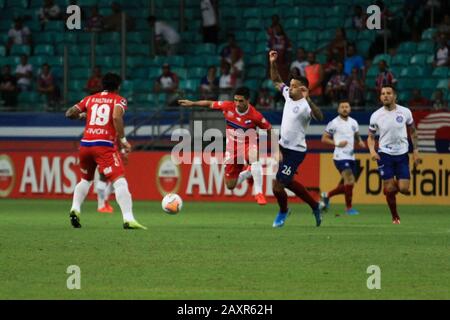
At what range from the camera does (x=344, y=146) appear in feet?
76.4

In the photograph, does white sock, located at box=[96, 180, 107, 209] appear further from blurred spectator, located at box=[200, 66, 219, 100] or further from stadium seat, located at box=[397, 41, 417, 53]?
stadium seat, located at box=[397, 41, 417, 53]

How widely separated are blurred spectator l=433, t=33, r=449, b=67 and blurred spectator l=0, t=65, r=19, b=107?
1025 cm

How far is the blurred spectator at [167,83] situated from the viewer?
2917cm

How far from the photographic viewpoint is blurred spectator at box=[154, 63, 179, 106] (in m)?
29.2

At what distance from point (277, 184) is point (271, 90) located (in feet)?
36.5

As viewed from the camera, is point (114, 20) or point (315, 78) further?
point (114, 20)

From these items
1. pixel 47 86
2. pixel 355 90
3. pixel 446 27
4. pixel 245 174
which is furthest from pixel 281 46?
pixel 245 174

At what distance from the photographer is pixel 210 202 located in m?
27.4

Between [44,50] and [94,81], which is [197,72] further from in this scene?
[44,50]

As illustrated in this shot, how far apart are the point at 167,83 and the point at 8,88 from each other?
158 inches

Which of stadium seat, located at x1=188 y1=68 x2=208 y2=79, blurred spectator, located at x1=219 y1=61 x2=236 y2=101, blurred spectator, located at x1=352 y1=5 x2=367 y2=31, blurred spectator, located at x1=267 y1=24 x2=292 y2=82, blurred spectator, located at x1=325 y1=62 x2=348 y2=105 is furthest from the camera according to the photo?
stadium seat, located at x1=188 y1=68 x2=208 y2=79

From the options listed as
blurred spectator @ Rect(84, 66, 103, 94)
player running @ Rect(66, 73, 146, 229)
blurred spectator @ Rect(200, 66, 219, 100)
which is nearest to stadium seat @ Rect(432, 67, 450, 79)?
blurred spectator @ Rect(200, 66, 219, 100)

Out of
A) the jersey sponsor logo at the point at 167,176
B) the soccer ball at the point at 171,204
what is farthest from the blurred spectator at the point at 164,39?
the soccer ball at the point at 171,204
